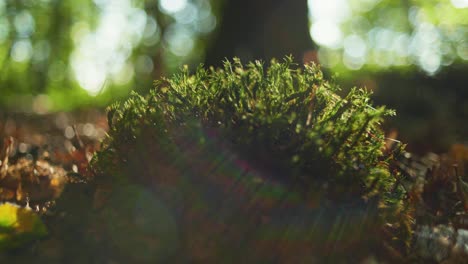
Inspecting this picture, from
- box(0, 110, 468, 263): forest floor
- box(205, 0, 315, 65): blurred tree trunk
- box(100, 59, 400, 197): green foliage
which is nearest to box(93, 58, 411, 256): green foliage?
box(100, 59, 400, 197): green foliage

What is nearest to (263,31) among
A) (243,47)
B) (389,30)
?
(243,47)

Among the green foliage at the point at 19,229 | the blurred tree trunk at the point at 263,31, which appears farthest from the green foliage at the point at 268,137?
the blurred tree trunk at the point at 263,31

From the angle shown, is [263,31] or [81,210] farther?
[263,31]

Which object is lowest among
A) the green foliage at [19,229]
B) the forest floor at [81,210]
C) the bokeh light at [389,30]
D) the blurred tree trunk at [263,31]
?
the green foliage at [19,229]

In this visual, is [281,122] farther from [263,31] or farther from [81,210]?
[263,31]

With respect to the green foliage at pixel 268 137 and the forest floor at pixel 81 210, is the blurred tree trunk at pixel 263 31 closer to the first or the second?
the forest floor at pixel 81 210
